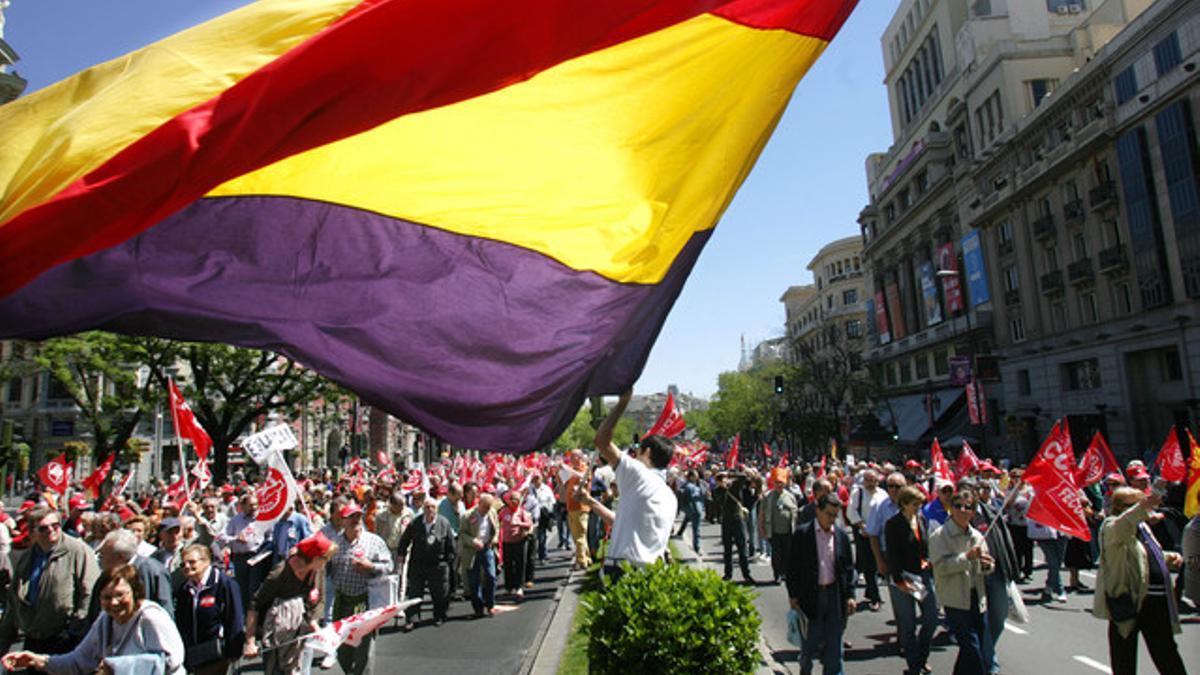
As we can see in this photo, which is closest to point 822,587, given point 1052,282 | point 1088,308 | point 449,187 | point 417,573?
point 449,187

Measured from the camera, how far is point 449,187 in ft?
11.2

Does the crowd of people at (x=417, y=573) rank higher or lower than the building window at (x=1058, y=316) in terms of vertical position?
lower

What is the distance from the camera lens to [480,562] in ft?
41.2

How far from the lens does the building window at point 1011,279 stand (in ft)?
151

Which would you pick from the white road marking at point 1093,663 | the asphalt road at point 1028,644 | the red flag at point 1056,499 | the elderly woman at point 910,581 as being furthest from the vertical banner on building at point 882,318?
the elderly woman at point 910,581

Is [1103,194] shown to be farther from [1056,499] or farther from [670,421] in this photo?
[1056,499]

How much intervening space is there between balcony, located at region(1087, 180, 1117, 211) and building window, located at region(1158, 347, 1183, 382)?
7.09 meters

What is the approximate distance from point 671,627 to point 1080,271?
41.1 meters

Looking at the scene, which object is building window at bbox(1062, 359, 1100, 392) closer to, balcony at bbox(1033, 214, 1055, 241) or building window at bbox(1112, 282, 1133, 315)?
building window at bbox(1112, 282, 1133, 315)

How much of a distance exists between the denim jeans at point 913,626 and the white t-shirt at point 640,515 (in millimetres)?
3250

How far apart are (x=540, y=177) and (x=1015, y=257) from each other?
4874 centimetres

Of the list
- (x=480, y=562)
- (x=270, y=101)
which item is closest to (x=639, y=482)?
(x=270, y=101)

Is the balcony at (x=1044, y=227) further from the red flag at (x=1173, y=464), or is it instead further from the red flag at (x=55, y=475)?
the red flag at (x=55, y=475)

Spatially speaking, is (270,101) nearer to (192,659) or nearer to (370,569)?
(192,659)
